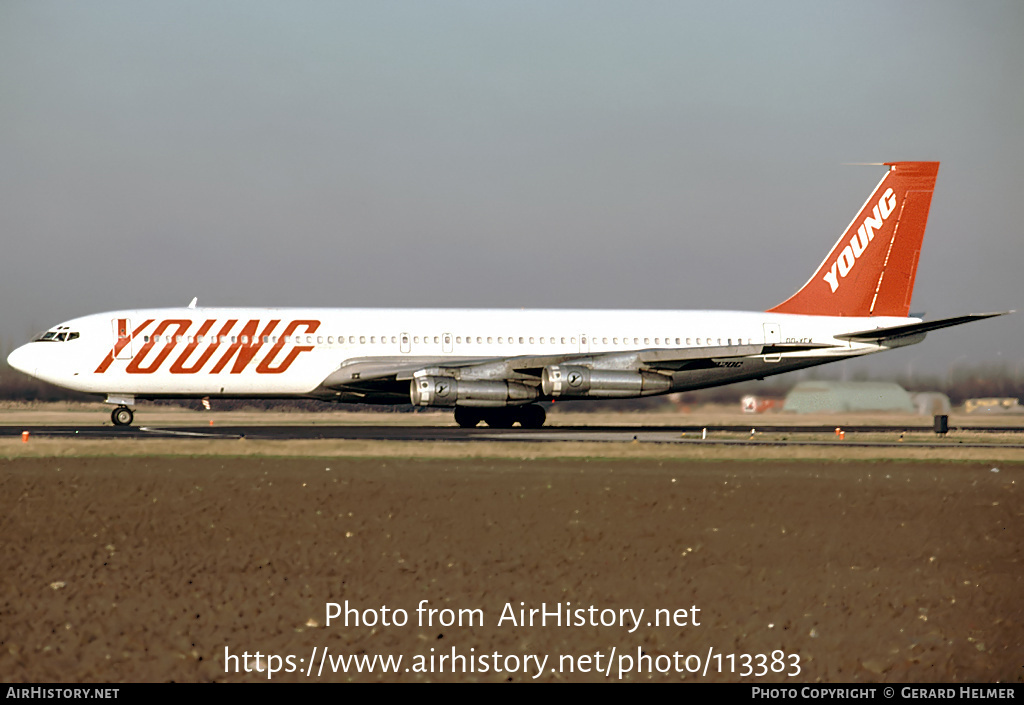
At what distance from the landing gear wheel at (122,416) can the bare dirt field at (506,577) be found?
59.3 ft

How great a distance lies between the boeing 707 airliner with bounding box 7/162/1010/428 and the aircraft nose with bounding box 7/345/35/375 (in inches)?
2.4

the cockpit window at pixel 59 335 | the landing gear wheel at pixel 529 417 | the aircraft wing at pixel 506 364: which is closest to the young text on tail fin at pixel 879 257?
the aircraft wing at pixel 506 364

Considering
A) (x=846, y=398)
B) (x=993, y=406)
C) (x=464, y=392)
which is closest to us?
(x=464, y=392)

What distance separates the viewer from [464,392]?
137ft

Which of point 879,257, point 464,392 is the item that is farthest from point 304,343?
point 879,257

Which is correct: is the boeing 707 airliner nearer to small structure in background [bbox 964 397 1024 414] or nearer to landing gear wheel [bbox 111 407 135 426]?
landing gear wheel [bbox 111 407 135 426]

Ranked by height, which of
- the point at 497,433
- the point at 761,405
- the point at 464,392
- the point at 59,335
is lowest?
the point at 497,433

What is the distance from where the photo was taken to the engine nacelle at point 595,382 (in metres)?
42.7

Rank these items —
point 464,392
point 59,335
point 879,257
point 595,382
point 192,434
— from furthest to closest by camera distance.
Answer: point 879,257 < point 595,382 < point 59,335 < point 464,392 < point 192,434

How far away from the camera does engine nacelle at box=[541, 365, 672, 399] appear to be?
42.7m

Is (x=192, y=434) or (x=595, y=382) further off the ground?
(x=595, y=382)

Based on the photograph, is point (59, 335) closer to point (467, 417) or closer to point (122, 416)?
point (122, 416)

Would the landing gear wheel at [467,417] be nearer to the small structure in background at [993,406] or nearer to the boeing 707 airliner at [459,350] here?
the boeing 707 airliner at [459,350]

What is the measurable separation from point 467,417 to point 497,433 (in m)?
6.58
